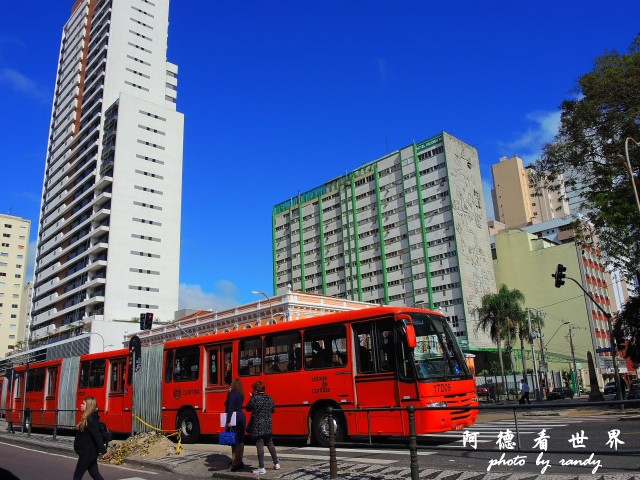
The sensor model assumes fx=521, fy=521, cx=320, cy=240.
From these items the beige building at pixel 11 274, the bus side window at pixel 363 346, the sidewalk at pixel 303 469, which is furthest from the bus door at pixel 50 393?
the beige building at pixel 11 274

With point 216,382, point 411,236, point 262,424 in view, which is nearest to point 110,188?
point 411,236

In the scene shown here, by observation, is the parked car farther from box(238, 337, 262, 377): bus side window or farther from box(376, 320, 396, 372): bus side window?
box(376, 320, 396, 372): bus side window

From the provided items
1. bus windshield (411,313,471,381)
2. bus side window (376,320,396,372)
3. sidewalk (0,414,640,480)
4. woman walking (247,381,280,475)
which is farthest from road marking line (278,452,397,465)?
bus side window (376,320,396,372)

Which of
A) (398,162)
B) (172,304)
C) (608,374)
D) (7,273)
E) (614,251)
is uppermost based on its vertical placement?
(398,162)

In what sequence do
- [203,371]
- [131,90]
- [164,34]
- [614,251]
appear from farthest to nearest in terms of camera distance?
1. [164,34]
2. [131,90]
3. [614,251]
4. [203,371]

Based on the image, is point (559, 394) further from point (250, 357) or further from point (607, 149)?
point (250, 357)

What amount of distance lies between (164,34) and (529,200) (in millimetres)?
83177

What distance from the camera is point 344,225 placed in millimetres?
94938

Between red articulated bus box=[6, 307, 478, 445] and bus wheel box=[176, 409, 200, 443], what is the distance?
32 millimetres

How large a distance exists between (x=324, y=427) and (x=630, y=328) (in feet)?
95.2

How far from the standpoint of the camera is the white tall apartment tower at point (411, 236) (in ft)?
255

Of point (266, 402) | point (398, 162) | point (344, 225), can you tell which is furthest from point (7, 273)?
point (266, 402)

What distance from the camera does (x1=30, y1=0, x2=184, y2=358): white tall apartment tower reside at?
71.6m

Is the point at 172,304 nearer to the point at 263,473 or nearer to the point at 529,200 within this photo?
the point at 263,473
